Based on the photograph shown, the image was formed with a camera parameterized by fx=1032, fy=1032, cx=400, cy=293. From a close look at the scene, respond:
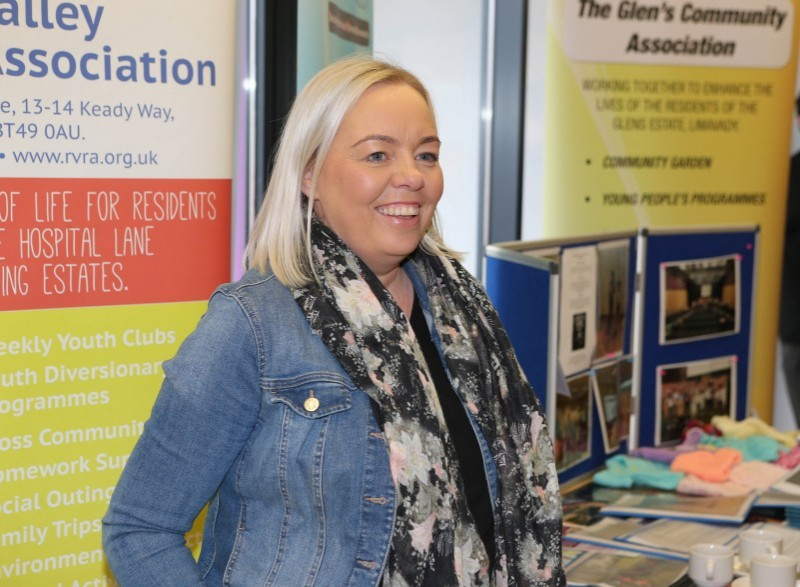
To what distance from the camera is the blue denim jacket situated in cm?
130

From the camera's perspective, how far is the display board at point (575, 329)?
2.49 m

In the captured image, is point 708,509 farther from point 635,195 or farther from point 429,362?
point 635,195

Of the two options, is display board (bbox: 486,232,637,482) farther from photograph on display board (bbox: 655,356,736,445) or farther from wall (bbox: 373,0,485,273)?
wall (bbox: 373,0,485,273)

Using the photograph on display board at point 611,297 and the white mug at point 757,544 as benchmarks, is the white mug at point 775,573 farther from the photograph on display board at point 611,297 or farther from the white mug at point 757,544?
the photograph on display board at point 611,297

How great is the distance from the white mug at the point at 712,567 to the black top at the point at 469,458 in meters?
0.63

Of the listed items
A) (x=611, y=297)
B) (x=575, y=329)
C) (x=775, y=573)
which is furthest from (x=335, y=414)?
(x=611, y=297)

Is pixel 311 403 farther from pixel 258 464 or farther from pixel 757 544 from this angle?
pixel 757 544

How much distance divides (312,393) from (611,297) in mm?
1683

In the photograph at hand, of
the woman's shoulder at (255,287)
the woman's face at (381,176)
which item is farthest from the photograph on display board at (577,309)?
the woman's shoulder at (255,287)

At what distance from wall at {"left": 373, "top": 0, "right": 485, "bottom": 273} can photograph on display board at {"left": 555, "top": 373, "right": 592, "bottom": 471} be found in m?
1.76

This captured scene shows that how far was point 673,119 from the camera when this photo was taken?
13.9 feet

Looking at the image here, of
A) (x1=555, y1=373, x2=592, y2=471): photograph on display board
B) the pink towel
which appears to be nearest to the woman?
(x1=555, y1=373, x2=592, y2=471): photograph on display board

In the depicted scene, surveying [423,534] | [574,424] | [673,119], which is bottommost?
[574,424]

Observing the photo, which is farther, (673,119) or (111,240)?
(673,119)
